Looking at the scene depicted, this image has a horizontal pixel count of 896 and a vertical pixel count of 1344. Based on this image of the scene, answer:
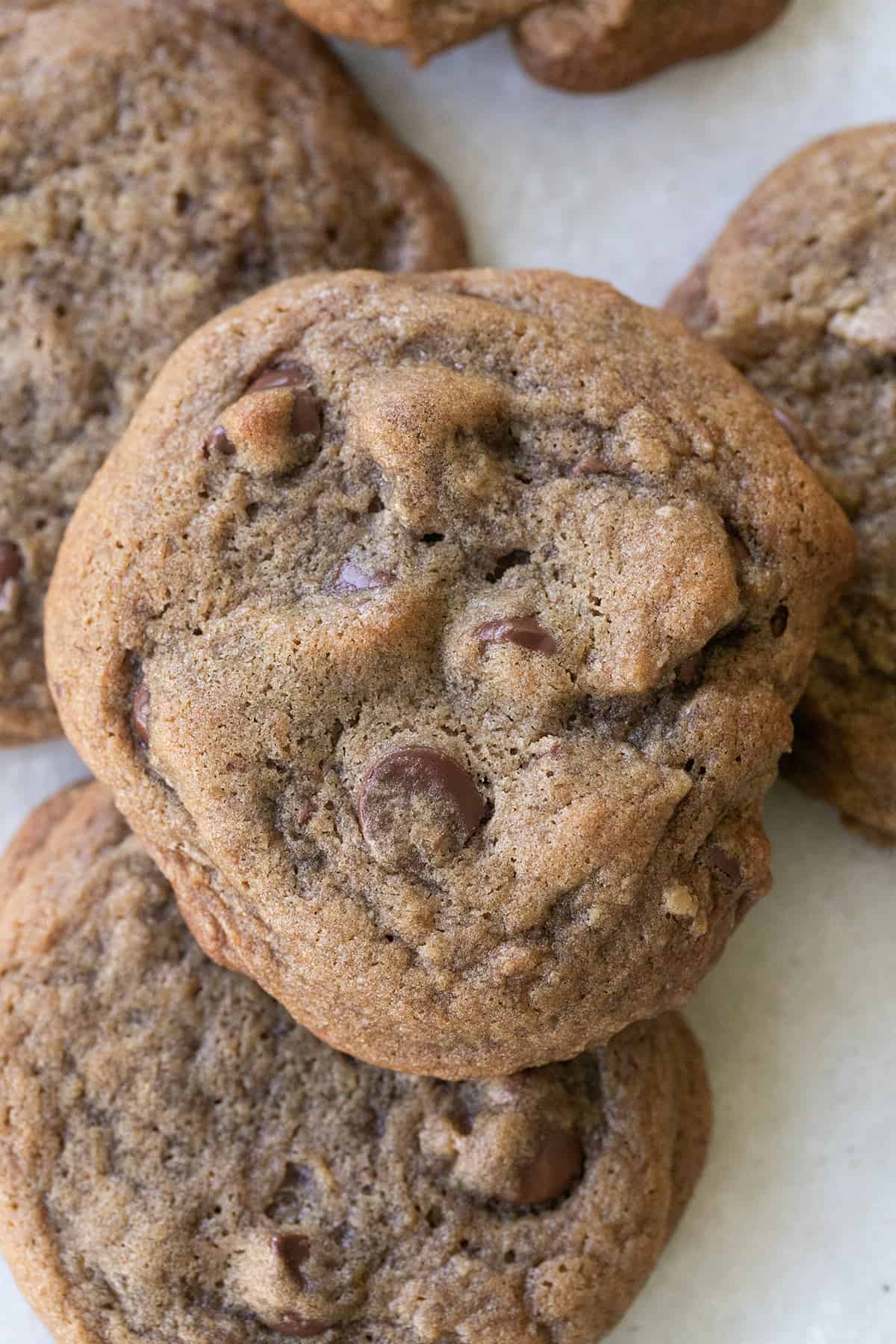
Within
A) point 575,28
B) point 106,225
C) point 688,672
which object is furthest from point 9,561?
point 575,28

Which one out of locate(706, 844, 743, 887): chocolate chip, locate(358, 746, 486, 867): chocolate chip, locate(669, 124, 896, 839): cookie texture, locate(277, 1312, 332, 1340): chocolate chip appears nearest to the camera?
locate(358, 746, 486, 867): chocolate chip

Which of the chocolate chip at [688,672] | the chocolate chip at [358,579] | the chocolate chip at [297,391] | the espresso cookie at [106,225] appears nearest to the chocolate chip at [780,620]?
the chocolate chip at [688,672]

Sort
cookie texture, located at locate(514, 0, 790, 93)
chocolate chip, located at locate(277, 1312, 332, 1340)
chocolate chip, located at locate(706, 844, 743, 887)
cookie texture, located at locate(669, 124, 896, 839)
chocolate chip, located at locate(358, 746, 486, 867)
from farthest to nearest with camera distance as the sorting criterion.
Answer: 1. cookie texture, located at locate(514, 0, 790, 93)
2. cookie texture, located at locate(669, 124, 896, 839)
3. chocolate chip, located at locate(277, 1312, 332, 1340)
4. chocolate chip, located at locate(706, 844, 743, 887)
5. chocolate chip, located at locate(358, 746, 486, 867)

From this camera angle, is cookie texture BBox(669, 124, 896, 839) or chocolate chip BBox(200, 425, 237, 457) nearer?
chocolate chip BBox(200, 425, 237, 457)

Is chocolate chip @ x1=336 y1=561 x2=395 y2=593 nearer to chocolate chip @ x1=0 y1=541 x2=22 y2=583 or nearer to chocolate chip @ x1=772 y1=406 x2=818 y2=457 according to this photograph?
chocolate chip @ x1=772 y1=406 x2=818 y2=457

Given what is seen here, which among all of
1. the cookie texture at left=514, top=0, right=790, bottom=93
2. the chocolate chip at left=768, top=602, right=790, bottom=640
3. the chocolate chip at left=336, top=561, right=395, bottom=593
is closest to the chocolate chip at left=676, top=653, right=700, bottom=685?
the chocolate chip at left=768, top=602, right=790, bottom=640

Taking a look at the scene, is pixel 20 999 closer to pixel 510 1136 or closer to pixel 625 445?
pixel 510 1136

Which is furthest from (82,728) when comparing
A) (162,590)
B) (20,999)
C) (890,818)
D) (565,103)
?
(565,103)

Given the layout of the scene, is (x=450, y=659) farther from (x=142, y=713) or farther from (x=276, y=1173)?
(x=276, y=1173)
